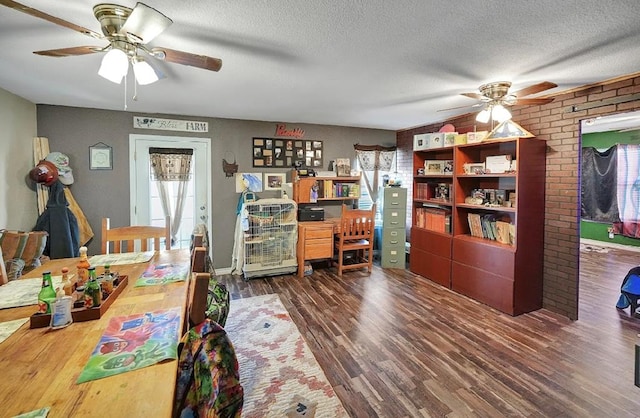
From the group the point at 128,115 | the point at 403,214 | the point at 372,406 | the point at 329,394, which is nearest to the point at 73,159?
the point at 128,115

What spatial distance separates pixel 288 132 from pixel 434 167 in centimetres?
226

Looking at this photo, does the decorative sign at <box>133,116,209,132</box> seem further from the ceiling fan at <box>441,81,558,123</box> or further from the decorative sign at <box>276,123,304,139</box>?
the ceiling fan at <box>441,81,558,123</box>

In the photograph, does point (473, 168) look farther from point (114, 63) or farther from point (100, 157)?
point (100, 157)

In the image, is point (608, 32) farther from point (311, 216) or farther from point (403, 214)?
point (311, 216)

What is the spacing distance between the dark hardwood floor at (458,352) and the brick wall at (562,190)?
31 cm

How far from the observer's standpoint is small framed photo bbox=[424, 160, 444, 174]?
167 inches

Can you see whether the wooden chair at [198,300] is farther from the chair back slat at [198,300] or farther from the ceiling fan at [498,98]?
the ceiling fan at [498,98]

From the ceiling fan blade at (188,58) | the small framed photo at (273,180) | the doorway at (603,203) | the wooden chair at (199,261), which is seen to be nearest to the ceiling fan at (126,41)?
the ceiling fan blade at (188,58)

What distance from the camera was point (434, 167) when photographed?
14.1ft

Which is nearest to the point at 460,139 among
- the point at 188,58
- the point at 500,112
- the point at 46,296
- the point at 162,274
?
the point at 500,112

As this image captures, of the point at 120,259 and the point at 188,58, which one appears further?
the point at 120,259

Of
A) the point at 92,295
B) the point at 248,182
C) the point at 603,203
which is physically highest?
the point at 248,182

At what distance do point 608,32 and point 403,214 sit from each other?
3.29 metres

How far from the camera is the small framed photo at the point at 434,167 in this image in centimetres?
423
